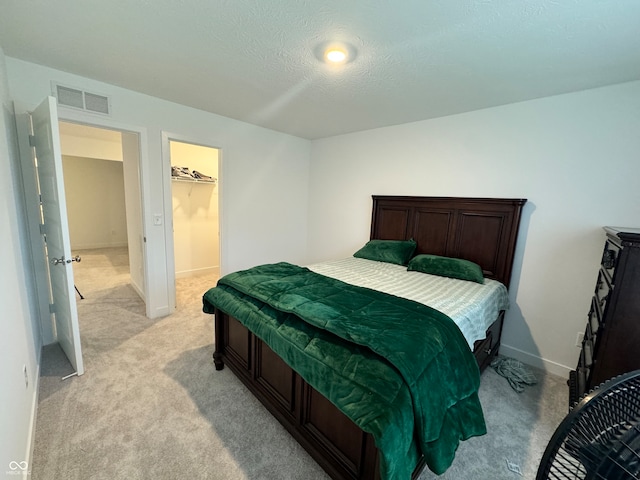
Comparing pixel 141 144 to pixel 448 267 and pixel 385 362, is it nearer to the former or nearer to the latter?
pixel 385 362

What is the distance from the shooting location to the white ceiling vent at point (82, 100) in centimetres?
226

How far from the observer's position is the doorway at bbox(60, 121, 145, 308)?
4.85m

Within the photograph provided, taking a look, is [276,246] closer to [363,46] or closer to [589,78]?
[363,46]

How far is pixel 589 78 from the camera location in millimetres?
1936

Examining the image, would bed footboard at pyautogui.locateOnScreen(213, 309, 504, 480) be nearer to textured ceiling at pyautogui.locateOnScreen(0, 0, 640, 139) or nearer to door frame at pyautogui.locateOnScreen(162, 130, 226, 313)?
door frame at pyautogui.locateOnScreen(162, 130, 226, 313)

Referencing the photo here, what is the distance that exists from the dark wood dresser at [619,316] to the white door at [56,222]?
355 cm

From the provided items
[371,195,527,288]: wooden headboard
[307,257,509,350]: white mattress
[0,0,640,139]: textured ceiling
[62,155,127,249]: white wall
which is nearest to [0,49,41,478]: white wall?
[0,0,640,139]: textured ceiling

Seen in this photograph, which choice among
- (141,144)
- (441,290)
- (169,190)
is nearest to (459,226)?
(441,290)

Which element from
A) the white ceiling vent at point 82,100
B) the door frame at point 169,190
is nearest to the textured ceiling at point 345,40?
the white ceiling vent at point 82,100

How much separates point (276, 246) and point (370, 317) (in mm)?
2922

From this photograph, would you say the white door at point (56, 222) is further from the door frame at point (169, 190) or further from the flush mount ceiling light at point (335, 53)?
the flush mount ceiling light at point (335, 53)

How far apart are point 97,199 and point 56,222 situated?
6.10 metres

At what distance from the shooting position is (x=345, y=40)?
1.64 meters

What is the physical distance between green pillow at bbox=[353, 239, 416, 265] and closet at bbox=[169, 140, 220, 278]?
8.63 feet
